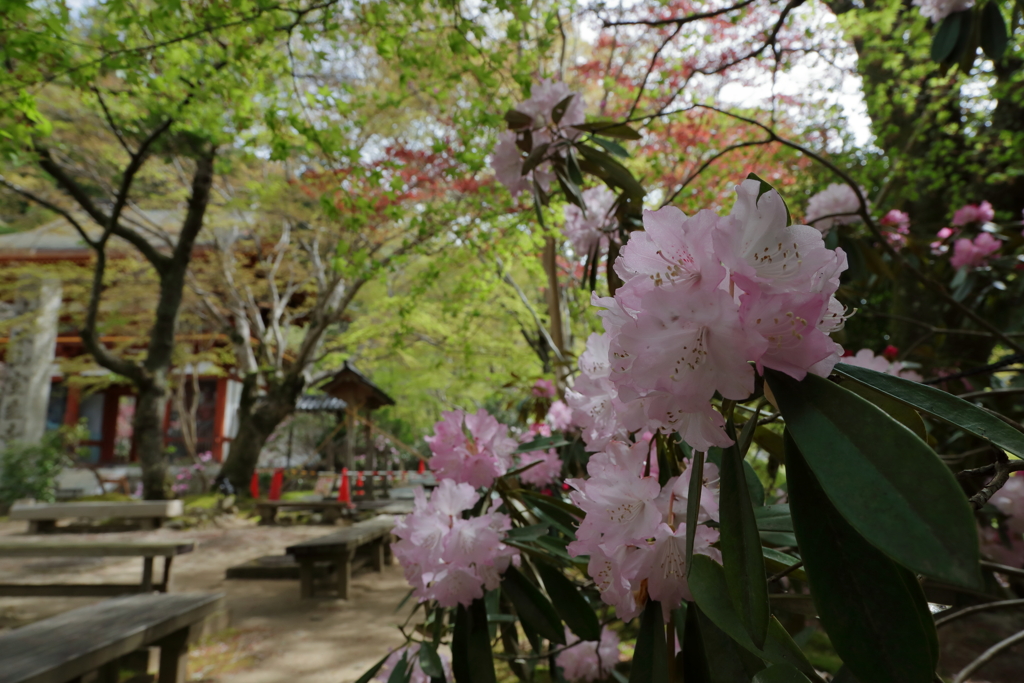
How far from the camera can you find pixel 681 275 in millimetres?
402

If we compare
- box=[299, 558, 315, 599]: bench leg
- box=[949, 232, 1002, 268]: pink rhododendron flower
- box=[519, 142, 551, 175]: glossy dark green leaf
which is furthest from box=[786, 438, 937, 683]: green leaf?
box=[299, 558, 315, 599]: bench leg

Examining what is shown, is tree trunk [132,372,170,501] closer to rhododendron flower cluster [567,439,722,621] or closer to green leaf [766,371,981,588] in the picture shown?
rhododendron flower cluster [567,439,722,621]

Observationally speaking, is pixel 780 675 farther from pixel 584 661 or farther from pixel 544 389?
pixel 544 389

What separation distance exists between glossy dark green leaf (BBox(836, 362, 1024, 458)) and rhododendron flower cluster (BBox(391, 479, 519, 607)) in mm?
547

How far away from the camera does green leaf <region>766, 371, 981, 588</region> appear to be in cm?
28

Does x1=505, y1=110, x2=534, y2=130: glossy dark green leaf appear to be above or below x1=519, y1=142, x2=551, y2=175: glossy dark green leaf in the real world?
above

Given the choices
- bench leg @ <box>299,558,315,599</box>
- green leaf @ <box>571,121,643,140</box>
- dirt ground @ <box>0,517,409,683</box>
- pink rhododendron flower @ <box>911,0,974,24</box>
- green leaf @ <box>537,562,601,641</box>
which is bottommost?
dirt ground @ <box>0,517,409,683</box>

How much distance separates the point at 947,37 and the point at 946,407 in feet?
5.21

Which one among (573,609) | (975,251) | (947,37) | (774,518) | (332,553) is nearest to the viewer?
(774,518)

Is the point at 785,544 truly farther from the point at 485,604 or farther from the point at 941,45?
the point at 941,45

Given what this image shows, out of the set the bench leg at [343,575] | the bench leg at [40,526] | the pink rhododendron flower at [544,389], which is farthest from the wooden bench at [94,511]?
the pink rhododendron flower at [544,389]

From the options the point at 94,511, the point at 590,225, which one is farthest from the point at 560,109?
the point at 94,511

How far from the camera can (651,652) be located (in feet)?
1.79

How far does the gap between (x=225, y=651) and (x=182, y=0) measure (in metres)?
2.94
